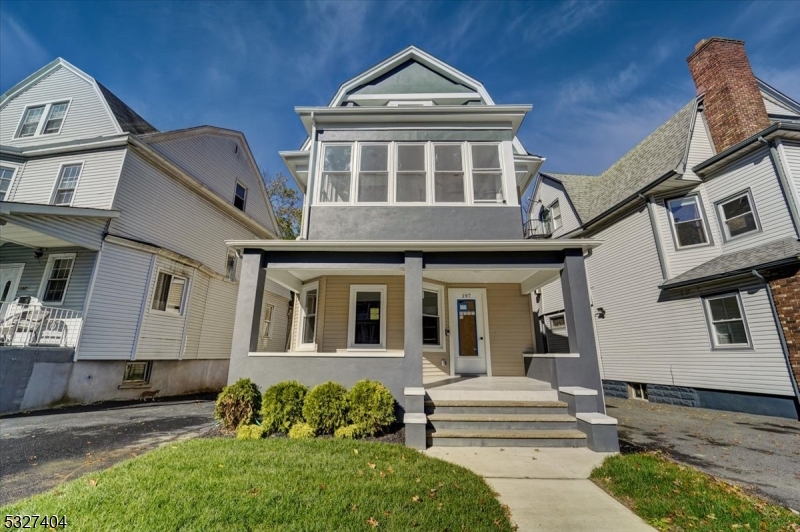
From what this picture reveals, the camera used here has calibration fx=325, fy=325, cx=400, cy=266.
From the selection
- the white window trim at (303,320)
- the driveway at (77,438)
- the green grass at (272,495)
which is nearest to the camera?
the green grass at (272,495)

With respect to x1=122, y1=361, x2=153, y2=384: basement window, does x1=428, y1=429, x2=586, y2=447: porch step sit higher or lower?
lower

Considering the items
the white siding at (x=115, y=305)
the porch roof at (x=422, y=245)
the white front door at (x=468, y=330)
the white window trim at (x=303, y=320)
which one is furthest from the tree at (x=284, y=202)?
the white front door at (x=468, y=330)

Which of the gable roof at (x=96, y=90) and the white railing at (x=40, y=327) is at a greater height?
the gable roof at (x=96, y=90)

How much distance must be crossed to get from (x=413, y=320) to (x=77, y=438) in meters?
6.47

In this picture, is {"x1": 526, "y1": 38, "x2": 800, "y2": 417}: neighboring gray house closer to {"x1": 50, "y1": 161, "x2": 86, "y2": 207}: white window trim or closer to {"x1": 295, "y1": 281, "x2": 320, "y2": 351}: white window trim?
{"x1": 295, "y1": 281, "x2": 320, "y2": 351}: white window trim

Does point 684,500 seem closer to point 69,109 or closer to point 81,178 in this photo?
point 81,178

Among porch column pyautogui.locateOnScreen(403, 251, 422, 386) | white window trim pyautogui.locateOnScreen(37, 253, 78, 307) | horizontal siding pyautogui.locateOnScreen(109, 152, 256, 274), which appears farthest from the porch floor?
white window trim pyautogui.locateOnScreen(37, 253, 78, 307)

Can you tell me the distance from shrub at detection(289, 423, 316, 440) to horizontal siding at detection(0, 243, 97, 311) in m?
8.64

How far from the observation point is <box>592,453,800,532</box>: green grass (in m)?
3.14

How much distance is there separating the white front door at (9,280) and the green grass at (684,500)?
16.3 m

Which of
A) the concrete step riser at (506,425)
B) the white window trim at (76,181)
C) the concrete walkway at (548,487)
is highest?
the white window trim at (76,181)

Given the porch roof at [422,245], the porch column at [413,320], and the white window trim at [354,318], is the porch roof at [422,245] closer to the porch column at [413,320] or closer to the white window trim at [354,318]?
the porch column at [413,320]

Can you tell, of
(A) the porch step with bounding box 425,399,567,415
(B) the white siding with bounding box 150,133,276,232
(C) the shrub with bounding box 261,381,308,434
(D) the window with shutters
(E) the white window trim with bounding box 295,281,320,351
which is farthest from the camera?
(B) the white siding with bounding box 150,133,276,232

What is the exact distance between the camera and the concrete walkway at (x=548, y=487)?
324 centimetres
